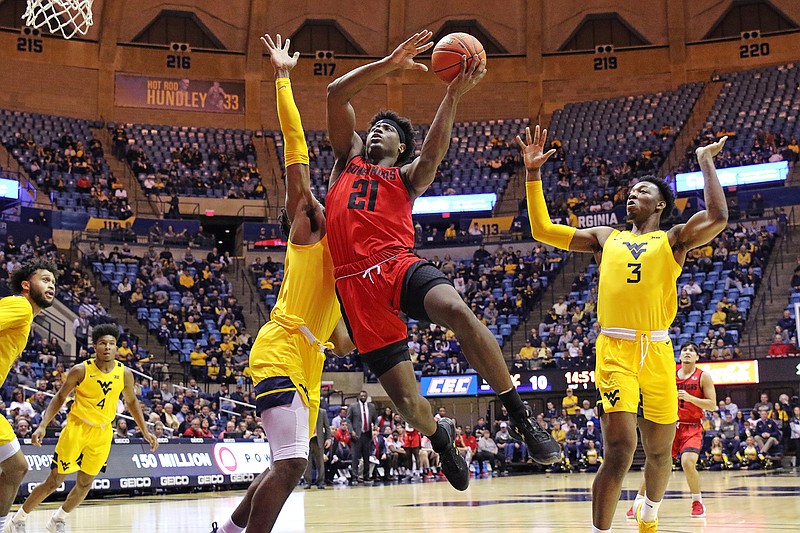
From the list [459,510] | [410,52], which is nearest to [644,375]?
[410,52]

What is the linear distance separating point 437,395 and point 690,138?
1654 cm

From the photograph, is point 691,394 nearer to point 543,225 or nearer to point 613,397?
point 543,225

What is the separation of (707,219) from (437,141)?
7.40 ft

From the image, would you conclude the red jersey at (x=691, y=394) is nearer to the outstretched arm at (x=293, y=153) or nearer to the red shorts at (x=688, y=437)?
the red shorts at (x=688, y=437)

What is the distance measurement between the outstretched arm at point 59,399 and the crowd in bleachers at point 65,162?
75.1ft

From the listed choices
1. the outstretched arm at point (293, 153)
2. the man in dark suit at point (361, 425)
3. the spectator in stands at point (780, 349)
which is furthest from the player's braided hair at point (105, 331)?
the spectator in stands at point (780, 349)

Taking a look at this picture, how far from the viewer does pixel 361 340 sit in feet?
17.9

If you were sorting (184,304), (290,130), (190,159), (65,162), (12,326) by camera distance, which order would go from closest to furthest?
(290,130) < (12,326) < (184,304) < (65,162) < (190,159)

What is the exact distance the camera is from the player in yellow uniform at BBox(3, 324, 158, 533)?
33.3ft

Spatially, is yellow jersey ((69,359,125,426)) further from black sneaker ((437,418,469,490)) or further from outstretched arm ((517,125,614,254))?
black sneaker ((437,418,469,490))

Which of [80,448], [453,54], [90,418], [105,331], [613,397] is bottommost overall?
[80,448]

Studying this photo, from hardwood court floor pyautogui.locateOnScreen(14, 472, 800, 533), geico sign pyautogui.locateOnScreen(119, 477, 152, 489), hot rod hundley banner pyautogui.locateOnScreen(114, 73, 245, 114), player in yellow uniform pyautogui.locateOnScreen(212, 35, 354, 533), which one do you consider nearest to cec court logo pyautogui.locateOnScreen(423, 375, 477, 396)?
hardwood court floor pyautogui.locateOnScreen(14, 472, 800, 533)

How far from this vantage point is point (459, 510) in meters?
11.4

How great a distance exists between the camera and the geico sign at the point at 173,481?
17.1 m
